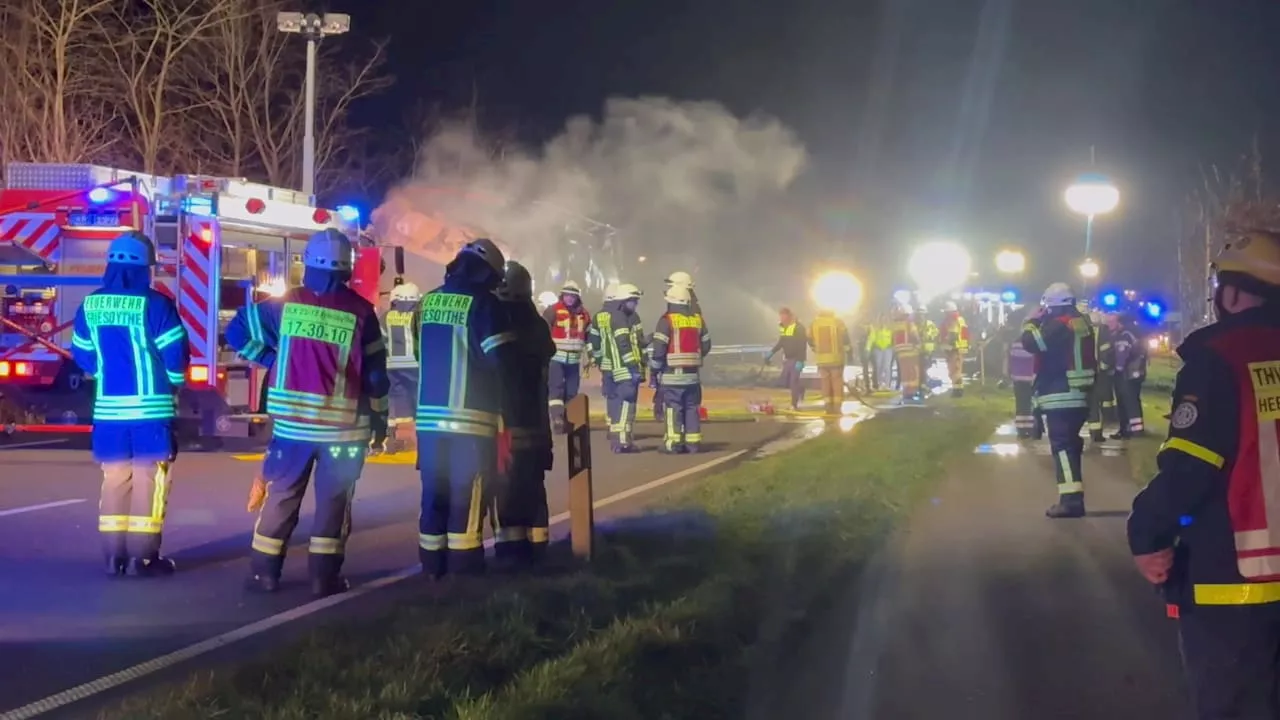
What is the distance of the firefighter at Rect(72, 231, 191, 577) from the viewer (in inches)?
284

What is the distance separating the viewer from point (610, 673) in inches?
202

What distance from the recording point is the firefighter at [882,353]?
2605cm

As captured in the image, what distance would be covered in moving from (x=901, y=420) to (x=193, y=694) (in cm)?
1438

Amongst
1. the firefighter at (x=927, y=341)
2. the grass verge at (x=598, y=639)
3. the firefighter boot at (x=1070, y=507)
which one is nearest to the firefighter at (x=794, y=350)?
the firefighter at (x=927, y=341)

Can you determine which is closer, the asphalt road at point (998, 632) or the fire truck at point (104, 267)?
the asphalt road at point (998, 632)

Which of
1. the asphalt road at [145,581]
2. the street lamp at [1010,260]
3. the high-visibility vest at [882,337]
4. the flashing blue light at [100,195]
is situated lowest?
the asphalt road at [145,581]

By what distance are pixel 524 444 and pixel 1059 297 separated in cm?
557

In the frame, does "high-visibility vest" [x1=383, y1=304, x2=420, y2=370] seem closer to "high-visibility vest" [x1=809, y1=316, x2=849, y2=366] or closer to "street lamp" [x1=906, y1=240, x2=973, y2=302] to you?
"high-visibility vest" [x1=809, y1=316, x2=849, y2=366]

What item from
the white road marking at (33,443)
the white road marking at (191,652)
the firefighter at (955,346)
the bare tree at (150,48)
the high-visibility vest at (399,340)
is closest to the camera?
the white road marking at (191,652)

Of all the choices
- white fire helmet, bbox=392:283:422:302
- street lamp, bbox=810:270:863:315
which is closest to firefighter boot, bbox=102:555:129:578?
white fire helmet, bbox=392:283:422:302

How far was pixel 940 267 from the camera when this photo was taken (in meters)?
39.8

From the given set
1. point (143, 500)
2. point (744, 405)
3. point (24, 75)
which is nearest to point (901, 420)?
point (744, 405)

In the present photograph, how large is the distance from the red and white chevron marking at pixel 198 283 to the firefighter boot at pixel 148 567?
16.4 feet

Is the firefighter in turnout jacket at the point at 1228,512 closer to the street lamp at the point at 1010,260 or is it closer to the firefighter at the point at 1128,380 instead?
the firefighter at the point at 1128,380
